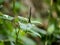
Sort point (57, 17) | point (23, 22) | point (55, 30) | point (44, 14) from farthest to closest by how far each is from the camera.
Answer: point (44, 14), point (57, 17), point (55, 30), point (23, 22)

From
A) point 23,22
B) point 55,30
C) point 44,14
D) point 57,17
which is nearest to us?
point 23,22

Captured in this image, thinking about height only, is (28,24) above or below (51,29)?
above

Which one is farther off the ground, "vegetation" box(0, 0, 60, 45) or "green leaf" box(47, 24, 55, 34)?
"vegetation" box(0, 0, 60, 45)

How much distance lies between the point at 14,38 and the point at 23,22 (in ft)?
0.34

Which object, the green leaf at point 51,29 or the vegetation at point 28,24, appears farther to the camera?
the green leaf at point 51,29

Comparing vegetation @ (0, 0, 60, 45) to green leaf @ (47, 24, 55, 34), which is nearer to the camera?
vegetation @ (0, 0, 60, 45)

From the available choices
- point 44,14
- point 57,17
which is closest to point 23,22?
point 57,17

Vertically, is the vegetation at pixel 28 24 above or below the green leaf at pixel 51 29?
above

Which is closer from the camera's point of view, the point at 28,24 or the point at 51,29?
the point at 28,24

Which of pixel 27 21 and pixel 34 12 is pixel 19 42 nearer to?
pixel 27 21

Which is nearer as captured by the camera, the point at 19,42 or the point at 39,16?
the point at 19,42

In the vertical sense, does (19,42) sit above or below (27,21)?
below

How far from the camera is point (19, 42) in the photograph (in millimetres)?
1042

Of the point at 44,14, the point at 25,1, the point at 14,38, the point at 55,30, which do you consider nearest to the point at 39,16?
the point at 44,14
